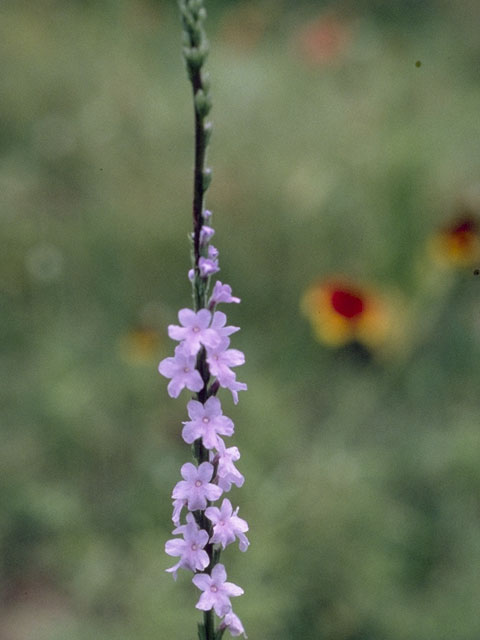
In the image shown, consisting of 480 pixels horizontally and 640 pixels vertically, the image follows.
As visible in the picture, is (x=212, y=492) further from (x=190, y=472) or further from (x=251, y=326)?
(x=251, y=326)

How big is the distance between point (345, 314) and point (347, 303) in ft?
0.20

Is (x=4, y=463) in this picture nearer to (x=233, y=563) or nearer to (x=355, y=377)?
(x=233, y=563)

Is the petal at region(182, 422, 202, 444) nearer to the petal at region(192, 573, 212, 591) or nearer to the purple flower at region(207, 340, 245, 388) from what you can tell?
the purple flower at region(207, 340, 245, 388)

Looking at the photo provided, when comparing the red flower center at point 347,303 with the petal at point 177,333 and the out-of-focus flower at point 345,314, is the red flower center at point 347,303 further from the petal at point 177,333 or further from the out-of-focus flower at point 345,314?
the petal at point 177,333

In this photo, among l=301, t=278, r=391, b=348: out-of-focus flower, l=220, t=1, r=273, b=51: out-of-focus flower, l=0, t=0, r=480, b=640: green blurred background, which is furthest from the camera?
l=220, t=1, r=273, b=51: out-of-focus flower

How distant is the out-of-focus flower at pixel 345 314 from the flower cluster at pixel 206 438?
2513mm

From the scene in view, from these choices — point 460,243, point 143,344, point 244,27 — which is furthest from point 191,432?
point 244,27

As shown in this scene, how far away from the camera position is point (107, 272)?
14.3ft

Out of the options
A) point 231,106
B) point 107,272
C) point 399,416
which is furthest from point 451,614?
point 231,106

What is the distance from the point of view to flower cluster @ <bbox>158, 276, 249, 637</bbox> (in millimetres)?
1126

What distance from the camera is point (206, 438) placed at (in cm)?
114

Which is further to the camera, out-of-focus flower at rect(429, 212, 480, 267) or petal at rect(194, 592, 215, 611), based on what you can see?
out-of-focus flower at rect(429, 212, 480, 267)

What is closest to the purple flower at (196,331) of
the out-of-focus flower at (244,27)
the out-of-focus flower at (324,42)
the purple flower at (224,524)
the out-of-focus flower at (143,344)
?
the purple flower at (224,524)

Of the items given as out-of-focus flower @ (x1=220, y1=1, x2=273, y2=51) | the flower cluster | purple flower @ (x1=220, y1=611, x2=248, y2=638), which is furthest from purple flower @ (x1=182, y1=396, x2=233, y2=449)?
out-of-focus flower @ (x1=220, y1=1, x2=273, y2=51)
